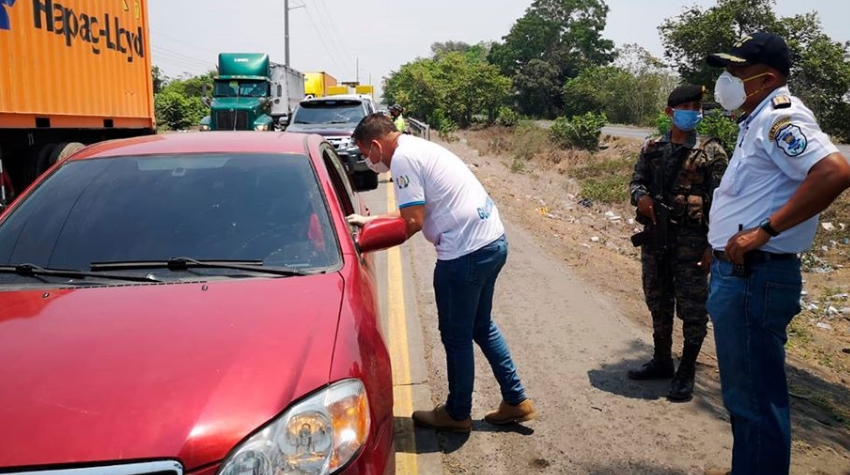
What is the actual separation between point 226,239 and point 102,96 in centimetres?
810

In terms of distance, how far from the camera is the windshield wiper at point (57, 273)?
8.95 ft

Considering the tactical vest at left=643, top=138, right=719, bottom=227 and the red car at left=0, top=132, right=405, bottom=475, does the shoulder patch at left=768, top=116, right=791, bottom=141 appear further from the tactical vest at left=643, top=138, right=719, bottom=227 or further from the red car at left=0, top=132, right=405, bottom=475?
the red car at left=0, top=132, right=405, bottom=475

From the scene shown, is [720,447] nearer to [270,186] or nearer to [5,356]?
[270,186]

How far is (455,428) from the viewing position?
12.2ft

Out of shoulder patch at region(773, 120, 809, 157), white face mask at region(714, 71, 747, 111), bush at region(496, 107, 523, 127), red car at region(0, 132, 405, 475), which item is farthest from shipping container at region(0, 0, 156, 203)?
bush at region(496, 107, 523, 127)

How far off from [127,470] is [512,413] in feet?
8.04

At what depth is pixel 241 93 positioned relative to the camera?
22.8 meters

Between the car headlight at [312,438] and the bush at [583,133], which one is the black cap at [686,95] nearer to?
the car headlight at [312,438]

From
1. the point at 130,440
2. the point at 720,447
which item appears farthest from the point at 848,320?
the point at 130,440

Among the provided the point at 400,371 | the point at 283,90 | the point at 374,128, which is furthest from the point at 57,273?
the point at 283,90

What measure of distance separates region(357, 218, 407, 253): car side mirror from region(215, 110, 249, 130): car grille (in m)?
19.7

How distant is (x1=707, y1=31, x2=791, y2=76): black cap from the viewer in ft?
9.00

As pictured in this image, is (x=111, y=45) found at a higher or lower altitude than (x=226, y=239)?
higher

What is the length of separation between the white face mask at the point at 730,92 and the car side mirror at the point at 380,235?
1.59 metres
